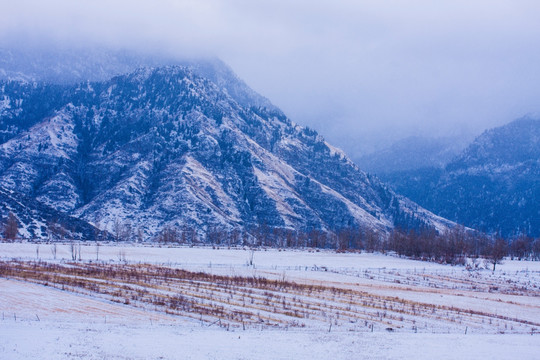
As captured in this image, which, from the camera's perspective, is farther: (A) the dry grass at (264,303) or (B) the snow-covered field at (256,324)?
(A) the dry grass at (264,303)

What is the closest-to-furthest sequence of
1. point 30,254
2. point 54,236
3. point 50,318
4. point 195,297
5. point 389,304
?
point 50,318 → point 195,297 → point 389,304 → point 30,254 → point 54,236

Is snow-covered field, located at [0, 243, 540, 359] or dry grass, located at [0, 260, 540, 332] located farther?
dry grass, located at [0, 260, 540, 332]

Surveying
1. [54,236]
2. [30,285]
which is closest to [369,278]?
[30,285]

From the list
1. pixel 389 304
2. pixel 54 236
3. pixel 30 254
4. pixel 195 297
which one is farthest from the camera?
pixel 54 236

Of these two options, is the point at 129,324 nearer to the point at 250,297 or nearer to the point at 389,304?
the point at 250,297

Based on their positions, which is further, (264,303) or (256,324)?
(264,303)

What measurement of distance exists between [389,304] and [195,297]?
23.6 m

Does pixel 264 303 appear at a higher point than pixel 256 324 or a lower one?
lower

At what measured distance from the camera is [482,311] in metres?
58.9

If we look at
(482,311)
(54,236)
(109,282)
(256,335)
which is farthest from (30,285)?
(54,236)

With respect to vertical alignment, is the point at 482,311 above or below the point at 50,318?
below

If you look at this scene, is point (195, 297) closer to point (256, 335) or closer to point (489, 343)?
point (256, 335)

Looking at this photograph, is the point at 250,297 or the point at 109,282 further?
the point at 109,282

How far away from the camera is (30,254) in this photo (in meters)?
106
